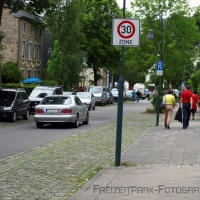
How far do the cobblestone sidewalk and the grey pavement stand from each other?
35cm

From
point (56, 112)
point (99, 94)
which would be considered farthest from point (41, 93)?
point (99, 94)

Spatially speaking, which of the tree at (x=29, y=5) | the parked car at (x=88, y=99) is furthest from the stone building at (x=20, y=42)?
the tree at (x=29, y=5)

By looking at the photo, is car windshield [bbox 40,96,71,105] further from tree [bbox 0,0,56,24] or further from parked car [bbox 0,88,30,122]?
tree [bbox 0,0,56,24]

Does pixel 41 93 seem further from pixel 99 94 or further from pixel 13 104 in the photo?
pixel 99 94

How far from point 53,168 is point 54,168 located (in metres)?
0.02

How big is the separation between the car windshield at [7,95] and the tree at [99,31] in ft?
135

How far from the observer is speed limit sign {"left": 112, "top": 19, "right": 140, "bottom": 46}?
1168 centimetres

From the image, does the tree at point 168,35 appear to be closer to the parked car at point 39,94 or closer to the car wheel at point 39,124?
the parked car at point 39,94

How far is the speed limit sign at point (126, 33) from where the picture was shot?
1168cm

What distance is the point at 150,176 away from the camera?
33.0ft

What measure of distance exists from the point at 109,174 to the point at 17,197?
2.46 meters

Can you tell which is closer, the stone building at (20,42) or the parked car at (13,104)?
the parked car at (13,104)

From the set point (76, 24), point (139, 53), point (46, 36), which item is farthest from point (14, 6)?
point (46, 36)

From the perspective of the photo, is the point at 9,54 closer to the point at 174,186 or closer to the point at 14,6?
the point at 14,6
